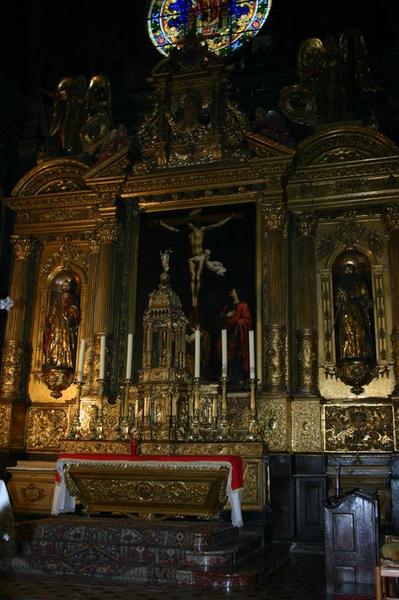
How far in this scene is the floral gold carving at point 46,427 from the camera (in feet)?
36.8

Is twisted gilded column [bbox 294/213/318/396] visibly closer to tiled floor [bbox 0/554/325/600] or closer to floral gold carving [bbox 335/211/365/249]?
floral gold carving [bbox 335/211/365/249]

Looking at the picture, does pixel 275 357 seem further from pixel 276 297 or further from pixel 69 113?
pixel 69 113

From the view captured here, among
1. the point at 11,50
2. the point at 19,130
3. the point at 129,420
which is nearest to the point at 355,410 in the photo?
the point at 129,420

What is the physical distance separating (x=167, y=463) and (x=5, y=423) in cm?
428

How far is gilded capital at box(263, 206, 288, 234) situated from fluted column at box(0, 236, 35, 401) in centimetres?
432

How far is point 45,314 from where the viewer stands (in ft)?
39.1

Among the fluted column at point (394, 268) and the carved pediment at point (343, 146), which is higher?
the carved pediment at point (343, 146)

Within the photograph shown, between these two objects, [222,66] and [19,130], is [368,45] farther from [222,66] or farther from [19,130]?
[19,130]

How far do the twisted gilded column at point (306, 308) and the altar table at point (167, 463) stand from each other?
9.02ft

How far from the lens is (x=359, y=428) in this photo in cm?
993

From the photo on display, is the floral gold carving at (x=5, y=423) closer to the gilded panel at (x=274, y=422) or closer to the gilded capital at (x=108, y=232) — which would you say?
the gilded capital at (x=108, y=232)

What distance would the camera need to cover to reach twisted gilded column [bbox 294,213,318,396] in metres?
10.2

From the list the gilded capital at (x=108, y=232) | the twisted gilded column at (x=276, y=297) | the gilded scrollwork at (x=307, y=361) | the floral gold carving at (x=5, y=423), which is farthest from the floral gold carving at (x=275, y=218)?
the floral gold carving at (x=5, y=423)

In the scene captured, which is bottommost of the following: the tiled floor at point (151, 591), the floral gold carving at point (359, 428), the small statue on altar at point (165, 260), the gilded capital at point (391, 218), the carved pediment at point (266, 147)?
the tiled floor at point (151, 591)
